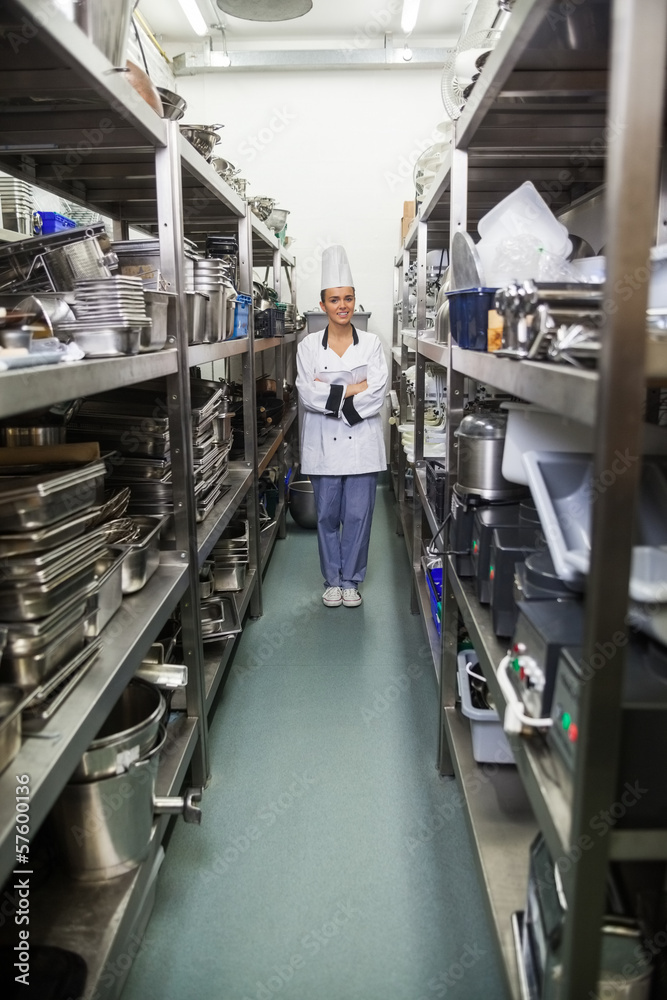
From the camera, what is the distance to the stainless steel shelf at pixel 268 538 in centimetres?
411

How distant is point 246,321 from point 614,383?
2598 mm

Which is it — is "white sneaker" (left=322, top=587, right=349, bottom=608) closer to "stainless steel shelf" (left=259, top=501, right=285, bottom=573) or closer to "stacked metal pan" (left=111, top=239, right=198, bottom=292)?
"stainless steel shelf" (left=259, top=501, right=285, bottom=573)

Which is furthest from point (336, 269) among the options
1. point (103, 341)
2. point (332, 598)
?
point (103, 341)

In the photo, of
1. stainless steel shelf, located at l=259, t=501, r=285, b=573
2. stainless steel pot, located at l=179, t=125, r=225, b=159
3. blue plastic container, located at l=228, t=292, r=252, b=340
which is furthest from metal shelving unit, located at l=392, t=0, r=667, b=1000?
stainless steel shelf, located at l=259, t=501, r=285, b=573

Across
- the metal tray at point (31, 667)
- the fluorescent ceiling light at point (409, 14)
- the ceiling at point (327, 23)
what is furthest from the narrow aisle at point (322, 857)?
the ceiling at point (327, 23)

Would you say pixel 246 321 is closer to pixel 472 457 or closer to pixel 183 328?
pixel 183 328

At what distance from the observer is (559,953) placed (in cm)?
103

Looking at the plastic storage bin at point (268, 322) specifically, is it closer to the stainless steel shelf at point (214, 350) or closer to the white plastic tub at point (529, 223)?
the stainless steel shelf at point (214, 350)

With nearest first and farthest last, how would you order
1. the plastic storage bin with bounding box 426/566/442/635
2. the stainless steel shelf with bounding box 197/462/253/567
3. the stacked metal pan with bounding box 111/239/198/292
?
the stacked metal pan with bounding box 111/239/198/292
the stainless steel shelf with bounding box 197/462/253/567
the plastic storage bin with bounding box 426/566/442/635

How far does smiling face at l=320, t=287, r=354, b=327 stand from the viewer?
3764 millimetres

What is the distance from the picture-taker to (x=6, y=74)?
5.11 ft

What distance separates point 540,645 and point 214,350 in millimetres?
1717

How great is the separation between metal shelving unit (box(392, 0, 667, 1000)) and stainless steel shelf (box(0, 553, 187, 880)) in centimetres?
71

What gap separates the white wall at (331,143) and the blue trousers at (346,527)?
3.11 metres
